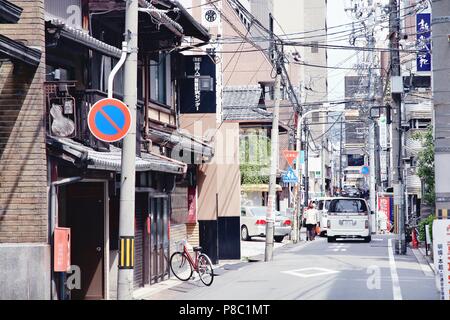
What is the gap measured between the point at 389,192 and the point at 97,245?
4548 centimetres

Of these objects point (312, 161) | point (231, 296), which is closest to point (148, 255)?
point (231, 296)

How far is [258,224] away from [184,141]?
16361mm

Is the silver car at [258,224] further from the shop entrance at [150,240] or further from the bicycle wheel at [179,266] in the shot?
the shop entrance at [150,240]

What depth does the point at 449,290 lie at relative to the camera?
1145 centimetres

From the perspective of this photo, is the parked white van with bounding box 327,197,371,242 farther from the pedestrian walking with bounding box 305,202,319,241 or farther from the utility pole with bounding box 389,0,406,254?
the utility pole with bounding box 389,0,406,254

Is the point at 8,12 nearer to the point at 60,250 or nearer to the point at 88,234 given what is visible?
the point at 60,250

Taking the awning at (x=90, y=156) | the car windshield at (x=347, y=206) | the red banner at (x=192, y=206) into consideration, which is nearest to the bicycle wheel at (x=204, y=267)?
the awning at (x=90, y=156)

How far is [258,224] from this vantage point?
39062 mm

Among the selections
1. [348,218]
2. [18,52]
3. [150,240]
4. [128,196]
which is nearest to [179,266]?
[150,240]

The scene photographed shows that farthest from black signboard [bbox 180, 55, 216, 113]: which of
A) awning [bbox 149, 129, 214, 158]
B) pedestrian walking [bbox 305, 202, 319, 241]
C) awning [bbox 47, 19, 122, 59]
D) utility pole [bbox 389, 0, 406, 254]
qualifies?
pedestrian walking [bbox 305, 202, 319, 241]

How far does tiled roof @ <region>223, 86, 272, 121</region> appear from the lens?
49447 mm

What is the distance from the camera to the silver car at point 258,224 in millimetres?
38938

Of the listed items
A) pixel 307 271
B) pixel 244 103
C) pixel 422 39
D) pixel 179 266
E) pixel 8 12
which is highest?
pixel 422 39

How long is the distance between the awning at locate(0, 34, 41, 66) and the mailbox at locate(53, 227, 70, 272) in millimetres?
3052
